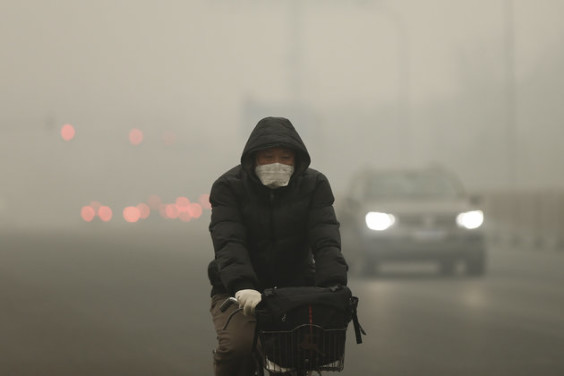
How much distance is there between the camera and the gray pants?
205 inches

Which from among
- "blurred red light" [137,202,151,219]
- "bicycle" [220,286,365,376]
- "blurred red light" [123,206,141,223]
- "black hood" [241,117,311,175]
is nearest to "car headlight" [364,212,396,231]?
"black hood" [241,117,311,175]

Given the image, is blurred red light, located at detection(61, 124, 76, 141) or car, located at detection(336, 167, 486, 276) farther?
blurred red light, located at detection(61, 124, 76, 141)

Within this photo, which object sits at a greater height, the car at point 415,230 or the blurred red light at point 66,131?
the blurred red light at point 66,131

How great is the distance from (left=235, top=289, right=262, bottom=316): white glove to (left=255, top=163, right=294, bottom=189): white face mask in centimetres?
44

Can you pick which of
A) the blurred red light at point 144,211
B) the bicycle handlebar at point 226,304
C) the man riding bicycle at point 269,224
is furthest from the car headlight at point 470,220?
the blurred red light at point 144,211

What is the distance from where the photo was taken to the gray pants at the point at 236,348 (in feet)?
17.1

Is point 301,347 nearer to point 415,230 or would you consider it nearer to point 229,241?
point 229,241

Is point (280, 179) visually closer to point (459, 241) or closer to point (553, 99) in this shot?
point (459, 241)

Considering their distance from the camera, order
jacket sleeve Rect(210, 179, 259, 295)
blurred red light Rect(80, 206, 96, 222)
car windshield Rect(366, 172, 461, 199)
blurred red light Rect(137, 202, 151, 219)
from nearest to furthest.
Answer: jacket sleeve Rect(210, 179, 259, 295)
car windshield Rect(366, 172, 461, 199)
blurred red light Rect(80, 206, 96, 222)
blurred red light Rect(137, 202, 151, 219)

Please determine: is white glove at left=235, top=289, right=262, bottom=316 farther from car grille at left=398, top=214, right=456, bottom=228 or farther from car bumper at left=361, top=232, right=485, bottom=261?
car grille at left=398, top=214, right=456, bottom=228

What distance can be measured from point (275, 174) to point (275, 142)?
114 mm

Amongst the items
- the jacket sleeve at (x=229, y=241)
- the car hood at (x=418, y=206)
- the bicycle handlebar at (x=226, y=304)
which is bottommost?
the bicycle handlebar at (x=226, y=304)

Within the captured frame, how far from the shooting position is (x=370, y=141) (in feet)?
427

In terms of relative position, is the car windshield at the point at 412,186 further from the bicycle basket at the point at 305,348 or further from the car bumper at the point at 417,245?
the bicycle basket at the point at 305,348
